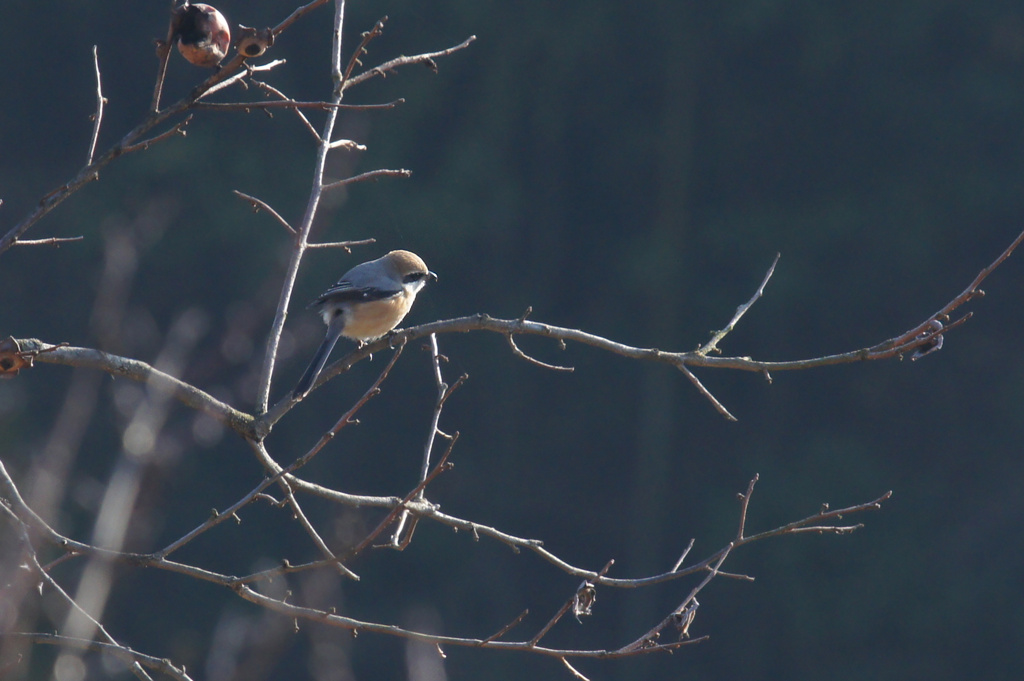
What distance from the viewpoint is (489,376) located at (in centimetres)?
1650

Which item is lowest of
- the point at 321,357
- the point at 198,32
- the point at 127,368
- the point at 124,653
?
the point at 321,357

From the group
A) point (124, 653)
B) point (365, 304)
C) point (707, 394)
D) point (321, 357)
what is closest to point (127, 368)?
Answer: point (124, 653)

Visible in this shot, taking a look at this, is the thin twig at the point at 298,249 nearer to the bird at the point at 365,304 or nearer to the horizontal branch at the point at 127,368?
the horizontal branch at the point at 127,368

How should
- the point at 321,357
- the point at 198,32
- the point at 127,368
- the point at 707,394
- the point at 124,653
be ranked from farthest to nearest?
the point at 321,357 → the point at 127,368 → the point at 707,394 → the point at 198,32 → the point at 124,653

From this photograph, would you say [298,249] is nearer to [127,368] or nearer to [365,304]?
[127,368]

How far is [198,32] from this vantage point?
267 cm

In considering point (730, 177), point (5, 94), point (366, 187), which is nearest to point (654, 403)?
point (730, 177)

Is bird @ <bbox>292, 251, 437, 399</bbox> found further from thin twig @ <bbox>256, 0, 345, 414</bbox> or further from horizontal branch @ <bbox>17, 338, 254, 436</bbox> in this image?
horizontal branch @ <bbox>17, 338, 254, 436</bbox>

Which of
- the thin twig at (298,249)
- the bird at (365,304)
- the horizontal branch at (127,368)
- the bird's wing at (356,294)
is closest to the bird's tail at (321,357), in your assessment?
the bird at (365,304)

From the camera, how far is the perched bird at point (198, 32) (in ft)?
8.74

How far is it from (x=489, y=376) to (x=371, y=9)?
5.36 m

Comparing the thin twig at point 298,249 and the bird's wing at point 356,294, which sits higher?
the thin twig at point 298,249

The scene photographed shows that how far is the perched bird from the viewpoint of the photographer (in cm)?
266

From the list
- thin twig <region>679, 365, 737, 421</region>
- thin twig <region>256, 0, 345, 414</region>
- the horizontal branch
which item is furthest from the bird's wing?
thin twig <region>679, 365, 737, 421</region>
